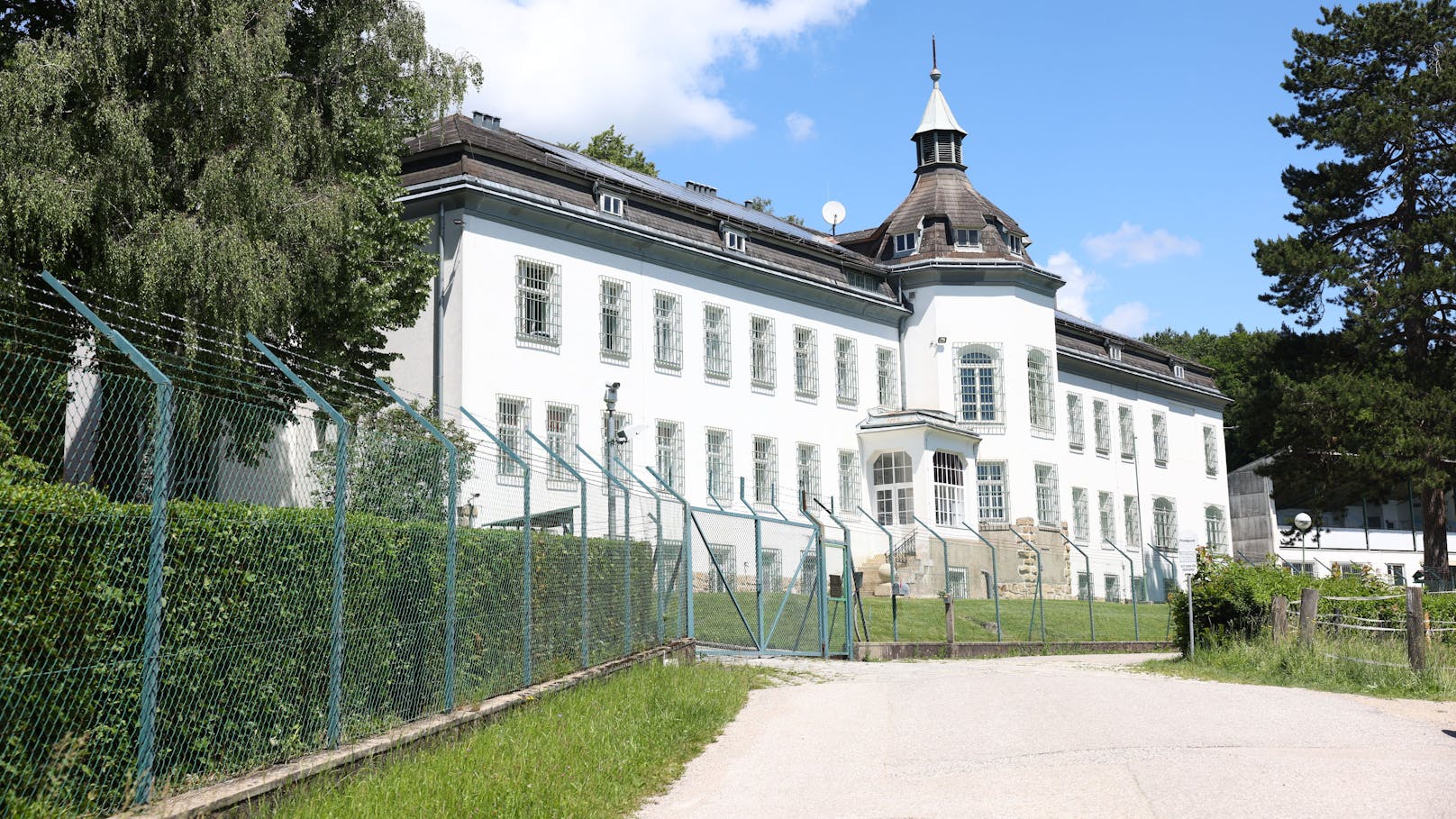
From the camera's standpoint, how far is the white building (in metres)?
30.5

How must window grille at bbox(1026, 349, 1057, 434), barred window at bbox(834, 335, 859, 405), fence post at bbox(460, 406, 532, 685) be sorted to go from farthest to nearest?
1. window grille at bbox(1026, 349, 1057, 434)
2. barred window at bbox(834, 335, 859, 405)
3. fence post at bbox(460, 406, 532, 685)

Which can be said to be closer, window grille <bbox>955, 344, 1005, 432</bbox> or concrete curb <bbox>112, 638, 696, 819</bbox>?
concrete curb <bbox>112, 638, 696, 819</bbox>

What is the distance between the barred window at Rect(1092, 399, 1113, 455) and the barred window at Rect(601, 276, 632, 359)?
21.2 m

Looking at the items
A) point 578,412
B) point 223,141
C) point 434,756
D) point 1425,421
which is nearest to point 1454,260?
point 1425,421

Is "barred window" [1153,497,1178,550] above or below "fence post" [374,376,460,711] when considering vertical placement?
above

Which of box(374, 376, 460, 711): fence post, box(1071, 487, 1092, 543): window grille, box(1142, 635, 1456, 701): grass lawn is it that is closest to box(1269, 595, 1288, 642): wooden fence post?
box(1142, 635, 1456, 701): grass lawn

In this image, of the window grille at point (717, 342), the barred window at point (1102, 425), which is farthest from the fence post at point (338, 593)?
the barred window at point (1102, 425)

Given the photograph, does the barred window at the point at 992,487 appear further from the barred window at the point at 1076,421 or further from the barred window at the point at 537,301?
the barred window at the point at 537,301

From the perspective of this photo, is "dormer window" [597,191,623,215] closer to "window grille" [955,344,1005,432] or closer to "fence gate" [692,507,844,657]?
"fence gate" [692,507,844,657]

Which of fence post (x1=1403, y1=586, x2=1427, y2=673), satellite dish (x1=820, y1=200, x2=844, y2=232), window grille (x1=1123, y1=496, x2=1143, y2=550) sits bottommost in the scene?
fence post (x1=1403, y1=586, x2=1427, y2=673)

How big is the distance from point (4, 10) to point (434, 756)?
17.4m

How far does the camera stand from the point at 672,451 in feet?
113

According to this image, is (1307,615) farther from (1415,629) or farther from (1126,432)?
(1126,432)

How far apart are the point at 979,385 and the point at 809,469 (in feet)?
22.9
